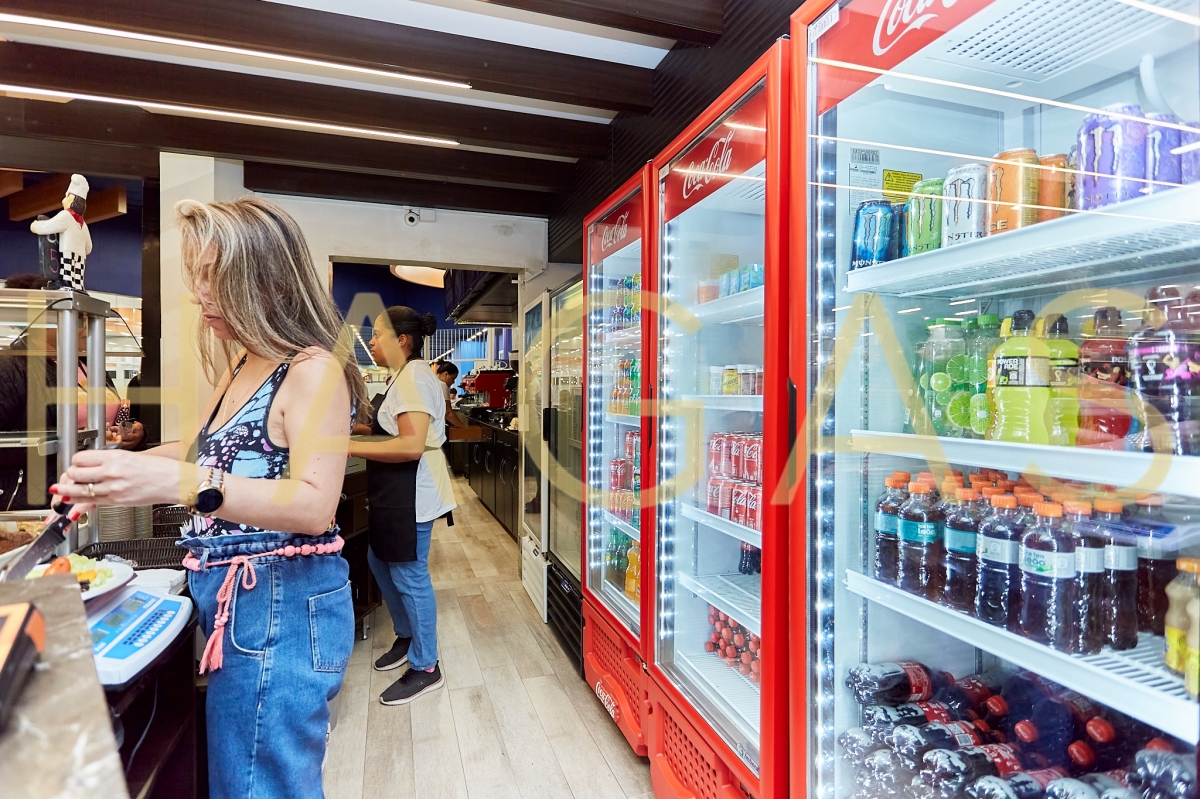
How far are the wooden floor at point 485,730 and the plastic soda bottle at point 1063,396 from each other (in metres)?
1.92

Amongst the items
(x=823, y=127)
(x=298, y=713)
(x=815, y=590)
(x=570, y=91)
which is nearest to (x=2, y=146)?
(x=570, y=91)

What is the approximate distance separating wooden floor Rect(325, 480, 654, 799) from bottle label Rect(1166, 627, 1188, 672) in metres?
1.83

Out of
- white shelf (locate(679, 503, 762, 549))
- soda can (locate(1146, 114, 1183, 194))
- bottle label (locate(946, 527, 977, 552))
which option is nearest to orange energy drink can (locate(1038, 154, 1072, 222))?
soda can (locate(1146, 114, 1183, 194))

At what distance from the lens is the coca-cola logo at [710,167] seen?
1851mm

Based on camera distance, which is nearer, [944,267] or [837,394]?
[944,267]

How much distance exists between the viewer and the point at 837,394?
1.50m

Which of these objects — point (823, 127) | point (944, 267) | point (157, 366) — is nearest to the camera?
point (944, 267)

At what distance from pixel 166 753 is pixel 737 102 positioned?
219cm

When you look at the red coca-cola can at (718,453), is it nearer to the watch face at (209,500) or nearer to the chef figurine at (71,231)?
the watch face at (209,500)

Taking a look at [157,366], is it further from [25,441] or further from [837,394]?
[837,394]

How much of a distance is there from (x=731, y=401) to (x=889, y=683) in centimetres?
87

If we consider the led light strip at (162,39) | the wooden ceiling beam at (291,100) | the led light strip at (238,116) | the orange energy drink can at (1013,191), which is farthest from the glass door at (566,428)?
the orange energy drink can at (1013,191)

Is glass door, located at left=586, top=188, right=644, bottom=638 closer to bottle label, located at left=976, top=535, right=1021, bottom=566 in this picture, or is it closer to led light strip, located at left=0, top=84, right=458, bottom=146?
led light strip, located at left=0, top=84, right=458, bottom=146

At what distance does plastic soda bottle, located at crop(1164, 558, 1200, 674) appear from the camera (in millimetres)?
944
